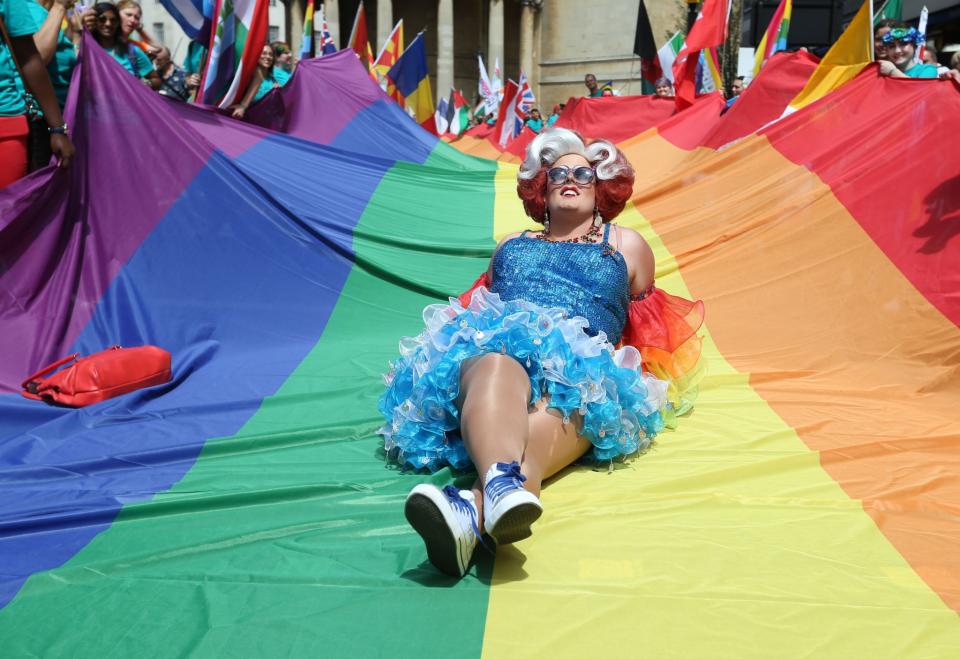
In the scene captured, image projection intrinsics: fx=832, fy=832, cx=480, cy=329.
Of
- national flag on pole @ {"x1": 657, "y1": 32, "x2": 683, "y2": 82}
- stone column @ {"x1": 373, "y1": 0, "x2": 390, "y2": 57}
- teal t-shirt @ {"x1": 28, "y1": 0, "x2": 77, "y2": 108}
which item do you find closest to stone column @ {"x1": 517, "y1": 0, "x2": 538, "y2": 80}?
stone column @ {"x1": 373, "y1": 0, "x2": 390, "y2": 57}

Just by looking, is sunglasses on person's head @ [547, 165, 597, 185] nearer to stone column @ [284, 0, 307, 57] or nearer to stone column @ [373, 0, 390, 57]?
stone column @ [373, 0, 390, 57]

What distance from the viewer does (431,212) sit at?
6246 mm

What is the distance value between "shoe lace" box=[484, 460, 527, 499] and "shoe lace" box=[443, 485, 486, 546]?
0.06 m

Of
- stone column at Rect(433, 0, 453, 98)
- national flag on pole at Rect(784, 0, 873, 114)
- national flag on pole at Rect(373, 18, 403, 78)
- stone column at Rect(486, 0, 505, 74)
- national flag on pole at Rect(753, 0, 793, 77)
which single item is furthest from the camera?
stone column at Rect(486, 0, 505, 74)

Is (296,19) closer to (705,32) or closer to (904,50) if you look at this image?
(705,32)

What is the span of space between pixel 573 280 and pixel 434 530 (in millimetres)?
1299

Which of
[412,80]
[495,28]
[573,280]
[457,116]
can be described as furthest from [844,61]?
[495,28]

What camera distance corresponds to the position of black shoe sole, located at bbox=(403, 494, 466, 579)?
1962 mm

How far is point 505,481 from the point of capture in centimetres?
207

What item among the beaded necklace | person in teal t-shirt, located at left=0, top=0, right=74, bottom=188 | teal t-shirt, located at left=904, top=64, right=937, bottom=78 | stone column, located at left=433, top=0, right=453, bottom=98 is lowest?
the beaded necklace

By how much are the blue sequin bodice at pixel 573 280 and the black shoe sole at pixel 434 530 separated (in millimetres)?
1128

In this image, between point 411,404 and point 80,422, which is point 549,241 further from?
point 80,422

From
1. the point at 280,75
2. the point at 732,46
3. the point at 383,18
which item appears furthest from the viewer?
the point at 383,18

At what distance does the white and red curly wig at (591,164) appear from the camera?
10.6 ft
